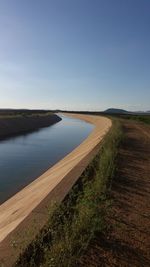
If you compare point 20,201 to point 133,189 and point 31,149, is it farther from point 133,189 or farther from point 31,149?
point 31,149

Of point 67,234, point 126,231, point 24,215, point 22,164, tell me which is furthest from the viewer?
point 22,164

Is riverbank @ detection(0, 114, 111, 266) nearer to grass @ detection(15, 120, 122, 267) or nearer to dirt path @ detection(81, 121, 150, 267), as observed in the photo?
grass @ detection(15, 120, 122, 267)

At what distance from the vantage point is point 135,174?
43.3ft

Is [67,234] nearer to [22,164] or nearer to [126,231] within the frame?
[126,231]

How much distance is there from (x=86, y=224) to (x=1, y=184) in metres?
8.81

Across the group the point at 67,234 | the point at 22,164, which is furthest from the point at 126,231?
the point at 22,164

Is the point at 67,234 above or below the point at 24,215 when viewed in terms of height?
above

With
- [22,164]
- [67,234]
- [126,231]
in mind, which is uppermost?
[67,234]

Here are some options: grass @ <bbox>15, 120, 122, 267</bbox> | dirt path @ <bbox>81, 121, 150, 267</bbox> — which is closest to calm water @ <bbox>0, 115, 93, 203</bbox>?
dirt path @ <bbox>81, 121, 150, 267</bbox>

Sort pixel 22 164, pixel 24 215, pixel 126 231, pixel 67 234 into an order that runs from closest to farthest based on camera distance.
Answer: pixel 67 234 < pixel 126 231 < pixel 24 215 < pixel 22 164

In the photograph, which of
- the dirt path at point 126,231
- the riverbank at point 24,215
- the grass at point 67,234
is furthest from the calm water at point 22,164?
the grass at point 67,234

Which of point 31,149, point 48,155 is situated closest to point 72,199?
point 48,155

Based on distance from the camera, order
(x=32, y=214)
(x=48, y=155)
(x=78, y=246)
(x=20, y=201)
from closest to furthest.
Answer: (x=78, y=246) → (x=32, y=214) → (x=20, y=201) → (x=48, y=155)

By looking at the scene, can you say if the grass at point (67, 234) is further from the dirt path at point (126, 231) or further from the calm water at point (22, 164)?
the calm water at point (22, 164)
